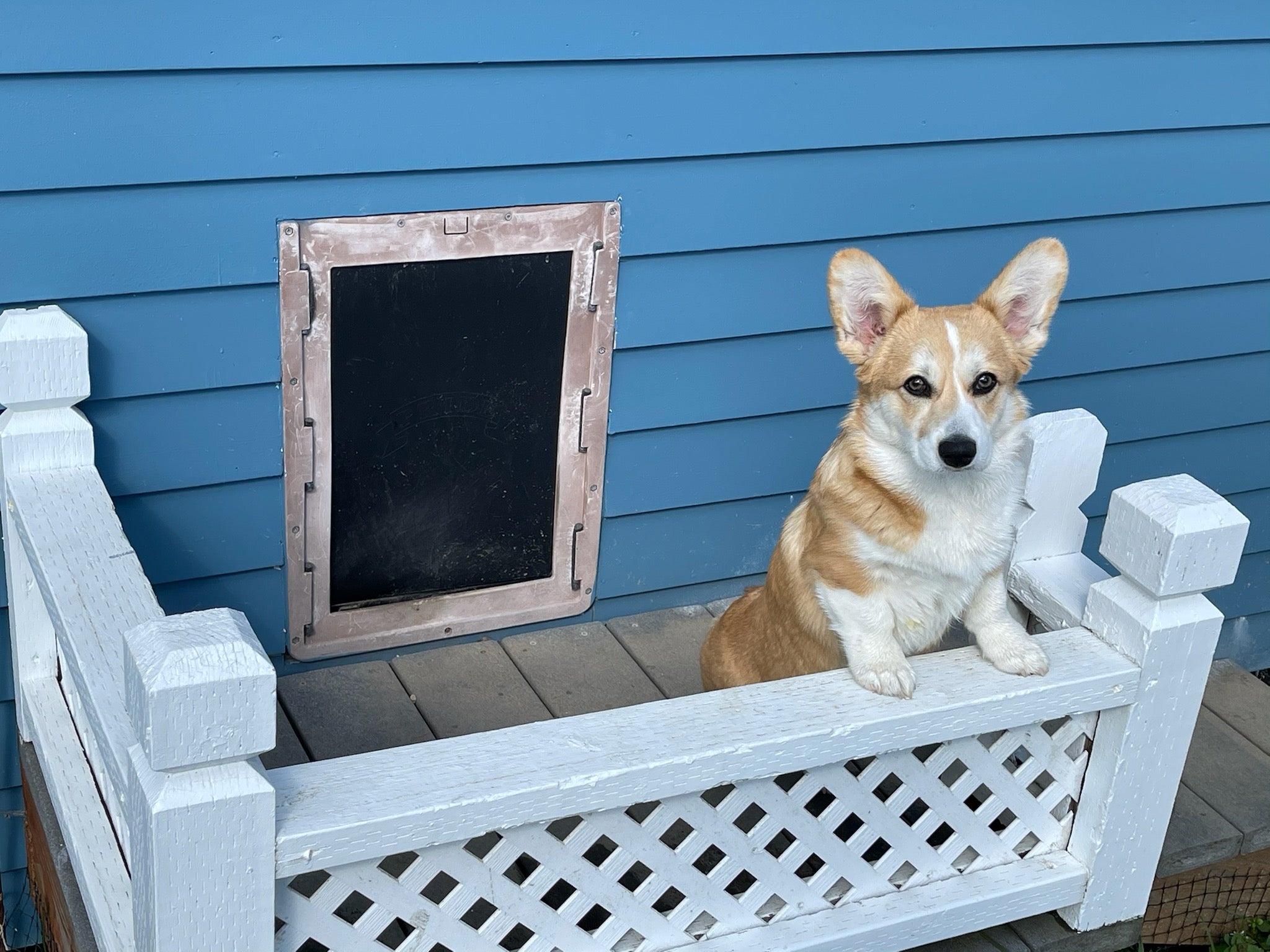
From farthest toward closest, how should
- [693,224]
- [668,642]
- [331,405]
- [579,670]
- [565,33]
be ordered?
[668,642] → [579,670] → [693,224] → [331,405] → [565,33]

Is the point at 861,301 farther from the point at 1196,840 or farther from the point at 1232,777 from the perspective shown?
the point at 1232,777

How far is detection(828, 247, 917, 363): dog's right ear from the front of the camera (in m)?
2.09

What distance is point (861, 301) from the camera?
2170 mm

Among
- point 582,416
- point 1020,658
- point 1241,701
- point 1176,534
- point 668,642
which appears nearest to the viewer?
point 1176,534

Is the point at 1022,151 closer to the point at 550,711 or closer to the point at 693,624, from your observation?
the point at 693,624

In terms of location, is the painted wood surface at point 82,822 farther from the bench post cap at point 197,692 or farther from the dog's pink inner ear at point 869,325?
the dog's pink inner ear at point 869,325

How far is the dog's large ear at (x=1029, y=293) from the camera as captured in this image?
6.83 ft

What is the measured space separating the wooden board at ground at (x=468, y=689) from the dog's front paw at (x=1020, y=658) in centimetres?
115

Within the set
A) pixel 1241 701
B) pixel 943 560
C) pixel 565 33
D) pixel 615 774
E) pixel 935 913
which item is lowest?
pixel 1241 701

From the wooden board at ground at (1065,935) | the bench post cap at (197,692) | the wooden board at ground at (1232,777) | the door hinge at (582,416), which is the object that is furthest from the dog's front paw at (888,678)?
the wooden board at ground at (1232,777)

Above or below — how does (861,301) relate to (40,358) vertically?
above

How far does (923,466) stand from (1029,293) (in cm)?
37

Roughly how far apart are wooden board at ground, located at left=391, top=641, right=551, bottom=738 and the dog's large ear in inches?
51.8

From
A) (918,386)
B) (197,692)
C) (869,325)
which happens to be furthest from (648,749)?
(869,325)
